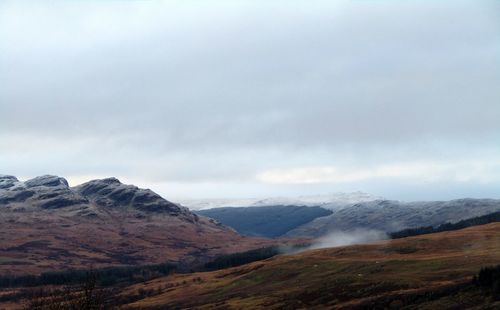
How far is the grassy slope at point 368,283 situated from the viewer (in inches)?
4038

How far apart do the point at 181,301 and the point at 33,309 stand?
126956 millimetres

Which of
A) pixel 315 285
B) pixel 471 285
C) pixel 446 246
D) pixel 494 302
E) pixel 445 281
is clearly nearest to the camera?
pixel 494 302

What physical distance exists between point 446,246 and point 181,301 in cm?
9979

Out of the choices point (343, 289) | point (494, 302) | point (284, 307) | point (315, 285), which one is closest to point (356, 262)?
point (315, 285)

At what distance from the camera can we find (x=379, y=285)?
416 feet

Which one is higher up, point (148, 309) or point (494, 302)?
point (494, 302)

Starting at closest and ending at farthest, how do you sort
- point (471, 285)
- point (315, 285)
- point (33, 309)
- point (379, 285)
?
point (33, 309) → point (471, 285) → point (379, 285) → point (315, 285)

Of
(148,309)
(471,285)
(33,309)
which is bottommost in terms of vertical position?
(148,309)

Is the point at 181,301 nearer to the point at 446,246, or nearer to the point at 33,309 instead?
the point at 446,246

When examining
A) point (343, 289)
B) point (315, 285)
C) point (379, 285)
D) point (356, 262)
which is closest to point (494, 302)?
point (379, 285)

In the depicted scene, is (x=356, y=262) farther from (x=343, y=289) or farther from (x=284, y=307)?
(x=284, y=307)

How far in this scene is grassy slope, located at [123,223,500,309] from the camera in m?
103

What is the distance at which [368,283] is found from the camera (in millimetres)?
134000

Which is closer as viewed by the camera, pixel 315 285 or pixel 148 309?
pixel 315 285
